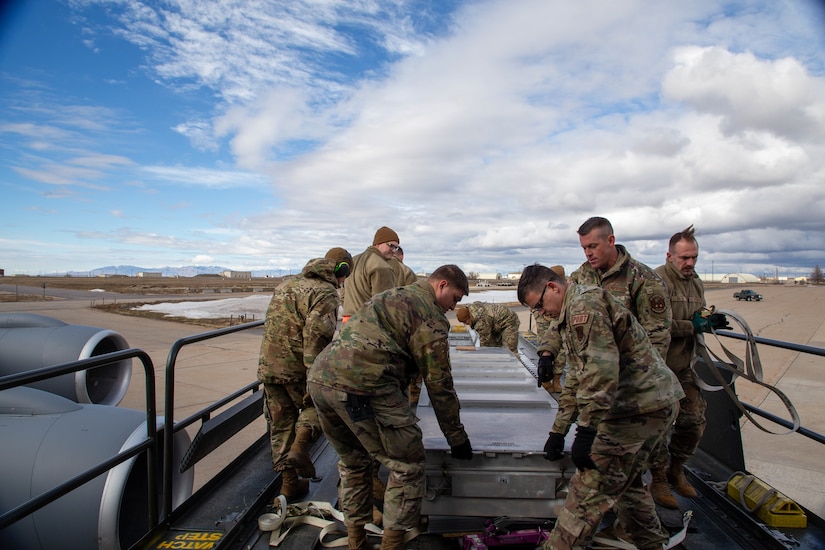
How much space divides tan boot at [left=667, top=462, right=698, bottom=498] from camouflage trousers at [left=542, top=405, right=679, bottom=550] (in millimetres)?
1086

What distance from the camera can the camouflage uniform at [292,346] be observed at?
12.0 feet

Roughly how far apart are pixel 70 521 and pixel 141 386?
22.3 ft

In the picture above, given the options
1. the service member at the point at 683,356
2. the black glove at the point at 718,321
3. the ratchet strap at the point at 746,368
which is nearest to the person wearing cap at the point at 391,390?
the service member at the point at 683,356

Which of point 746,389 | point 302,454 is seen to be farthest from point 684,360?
point 746,389

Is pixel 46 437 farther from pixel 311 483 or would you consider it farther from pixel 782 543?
pixel 782 543

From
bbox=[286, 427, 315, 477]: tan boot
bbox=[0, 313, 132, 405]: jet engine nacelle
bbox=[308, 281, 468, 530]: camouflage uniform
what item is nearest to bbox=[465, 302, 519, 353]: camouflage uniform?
bbox=[286, 427, 315, 477]: tan boot

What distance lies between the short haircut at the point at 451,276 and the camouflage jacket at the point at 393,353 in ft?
0.49

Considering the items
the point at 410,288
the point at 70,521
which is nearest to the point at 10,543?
the point at 70,521

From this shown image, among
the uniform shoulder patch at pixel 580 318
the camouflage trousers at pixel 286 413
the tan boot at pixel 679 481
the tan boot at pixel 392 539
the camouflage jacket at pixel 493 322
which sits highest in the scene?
the uniform shoulder patch at pixel 580 318

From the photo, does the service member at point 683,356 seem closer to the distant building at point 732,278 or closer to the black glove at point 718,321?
the black glove at point 718,321

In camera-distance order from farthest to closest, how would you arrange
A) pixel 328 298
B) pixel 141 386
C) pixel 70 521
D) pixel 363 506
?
1. pixel 141 386
2. pixel 328 298
3. pixel 70 521
4. pixel 363 506

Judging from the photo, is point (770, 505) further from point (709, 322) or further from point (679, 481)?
point (709, 322)

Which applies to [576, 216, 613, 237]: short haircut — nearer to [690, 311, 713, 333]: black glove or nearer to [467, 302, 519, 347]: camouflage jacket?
[690, 311, 713, 333]: black glove

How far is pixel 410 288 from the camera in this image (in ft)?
9.36
